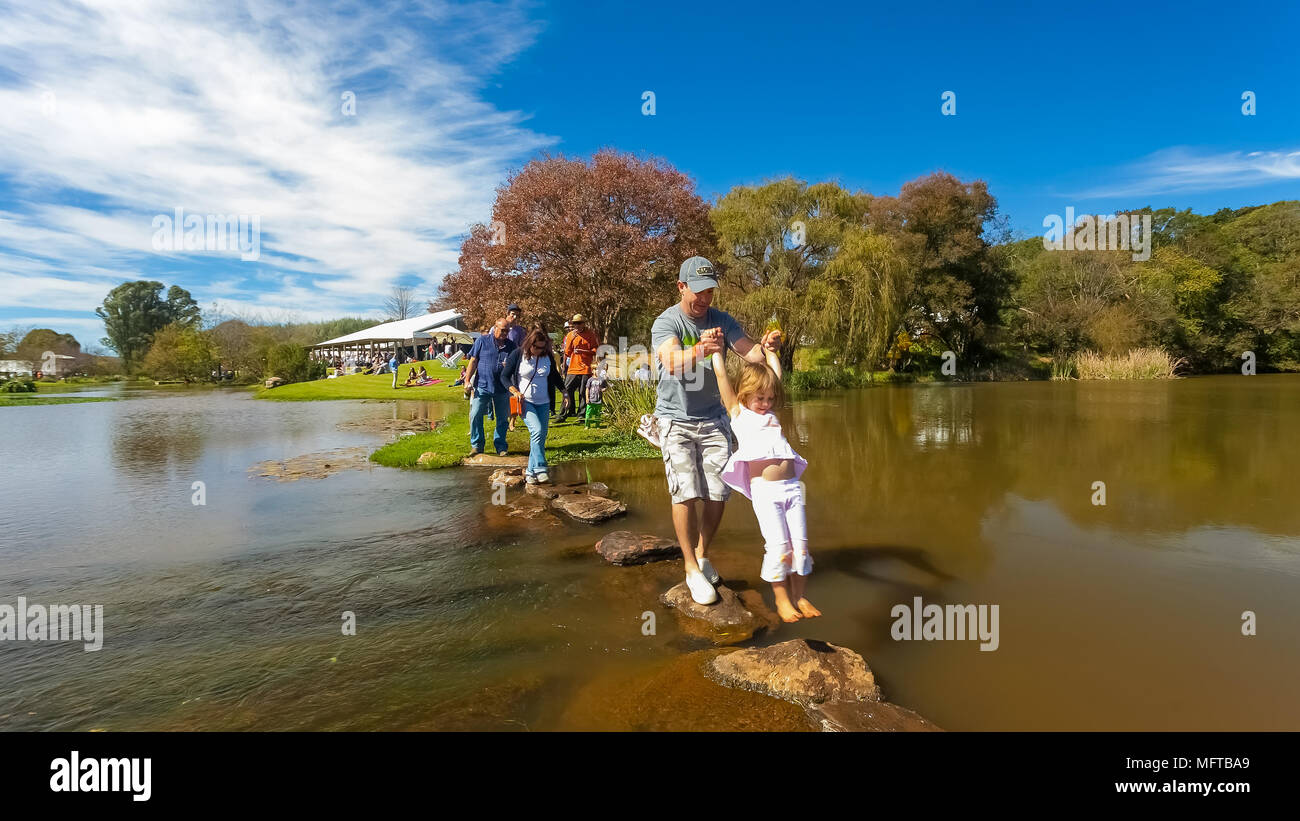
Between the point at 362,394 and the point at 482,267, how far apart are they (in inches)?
359

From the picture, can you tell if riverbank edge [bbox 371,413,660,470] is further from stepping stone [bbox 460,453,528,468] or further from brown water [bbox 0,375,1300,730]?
brown water [bbox 0,375,1300,730]

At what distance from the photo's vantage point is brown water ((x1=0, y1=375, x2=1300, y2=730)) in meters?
2.78

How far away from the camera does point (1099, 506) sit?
602 cm

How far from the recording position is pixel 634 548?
4855mm

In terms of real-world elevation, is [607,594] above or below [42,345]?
below

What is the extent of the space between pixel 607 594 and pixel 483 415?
18.8 feet

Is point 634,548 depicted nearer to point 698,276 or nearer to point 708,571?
point 708,571

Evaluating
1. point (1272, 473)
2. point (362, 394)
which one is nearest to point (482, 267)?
point (362, 394)

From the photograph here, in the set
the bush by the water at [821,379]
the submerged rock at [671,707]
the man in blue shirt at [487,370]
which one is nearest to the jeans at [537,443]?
the man in blue shirt at [487,370]

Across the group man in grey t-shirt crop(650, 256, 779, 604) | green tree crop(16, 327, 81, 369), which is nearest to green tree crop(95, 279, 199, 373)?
green tree crop(16, 327, 81, 369)

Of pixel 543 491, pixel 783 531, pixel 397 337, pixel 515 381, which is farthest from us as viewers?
pixel 397 337

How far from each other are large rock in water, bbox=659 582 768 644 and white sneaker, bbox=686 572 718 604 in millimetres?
32

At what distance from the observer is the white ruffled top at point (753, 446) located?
3562 mm
